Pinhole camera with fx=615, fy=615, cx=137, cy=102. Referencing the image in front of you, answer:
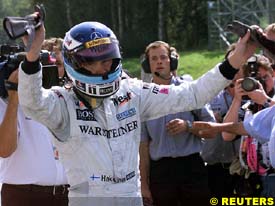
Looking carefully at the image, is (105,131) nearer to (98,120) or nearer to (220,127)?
(98,120)

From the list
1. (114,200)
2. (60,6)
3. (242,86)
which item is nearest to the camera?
(114,200)

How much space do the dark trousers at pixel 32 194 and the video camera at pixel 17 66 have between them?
0.61 meters

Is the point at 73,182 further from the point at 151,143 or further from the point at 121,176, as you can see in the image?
the point at 151,143

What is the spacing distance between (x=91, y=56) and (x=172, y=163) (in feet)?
6.71

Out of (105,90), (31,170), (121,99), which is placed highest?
Answer: (105,90)

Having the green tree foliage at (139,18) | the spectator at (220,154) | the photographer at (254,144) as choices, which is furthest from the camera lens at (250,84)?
the green tree foliage at (139,18)

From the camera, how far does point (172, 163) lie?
15.7ft

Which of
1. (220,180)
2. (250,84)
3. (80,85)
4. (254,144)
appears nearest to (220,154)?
(220,180)

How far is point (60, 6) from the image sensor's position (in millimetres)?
37406

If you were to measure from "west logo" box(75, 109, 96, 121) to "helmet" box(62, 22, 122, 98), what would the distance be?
0.30ft

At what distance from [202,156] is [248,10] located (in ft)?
88.5

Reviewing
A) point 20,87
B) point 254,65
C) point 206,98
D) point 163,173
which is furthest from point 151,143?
point 20,87

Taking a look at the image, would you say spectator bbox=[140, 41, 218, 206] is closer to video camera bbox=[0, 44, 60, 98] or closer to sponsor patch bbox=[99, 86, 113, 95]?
video camera bbox=[0, 44, 60, 98]

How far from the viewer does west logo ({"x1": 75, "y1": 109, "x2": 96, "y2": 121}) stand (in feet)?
9.75
